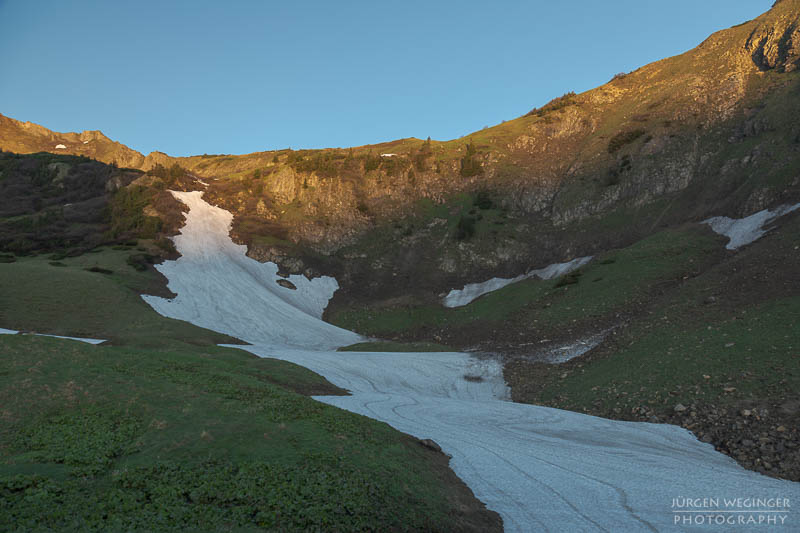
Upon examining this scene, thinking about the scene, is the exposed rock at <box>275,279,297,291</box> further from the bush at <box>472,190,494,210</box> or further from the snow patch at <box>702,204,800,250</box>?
the snow patch at <box>702,204,800,250</box>

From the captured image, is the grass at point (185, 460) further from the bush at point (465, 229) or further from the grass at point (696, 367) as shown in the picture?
the bush at point (465, 229)

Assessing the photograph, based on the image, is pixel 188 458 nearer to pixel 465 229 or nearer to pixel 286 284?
pixel 286 284

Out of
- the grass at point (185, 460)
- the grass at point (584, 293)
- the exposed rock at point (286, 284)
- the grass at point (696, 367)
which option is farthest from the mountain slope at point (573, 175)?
the grass at point (185, 460)

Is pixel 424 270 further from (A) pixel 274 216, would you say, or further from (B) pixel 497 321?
(A) pixel 274 216

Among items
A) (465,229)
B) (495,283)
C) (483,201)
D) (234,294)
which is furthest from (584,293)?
(234,294)

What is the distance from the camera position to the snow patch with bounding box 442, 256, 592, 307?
65375 millimetres

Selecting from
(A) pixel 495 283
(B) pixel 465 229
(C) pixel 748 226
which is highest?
(C) pixel 748 226

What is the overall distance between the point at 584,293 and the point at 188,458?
48711mm

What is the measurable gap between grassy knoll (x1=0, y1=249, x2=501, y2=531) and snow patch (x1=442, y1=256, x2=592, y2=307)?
56.0 meters

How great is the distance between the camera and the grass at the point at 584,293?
151 ft

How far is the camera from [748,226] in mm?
47156

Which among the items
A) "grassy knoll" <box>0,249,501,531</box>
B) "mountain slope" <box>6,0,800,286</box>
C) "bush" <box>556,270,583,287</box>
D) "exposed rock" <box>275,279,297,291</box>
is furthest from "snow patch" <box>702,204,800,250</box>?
"exposed rock" <box>275,279,297,291</box>

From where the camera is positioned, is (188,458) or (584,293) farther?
(584,293)

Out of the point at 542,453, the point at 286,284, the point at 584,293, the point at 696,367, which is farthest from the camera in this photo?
the point at 286,284
